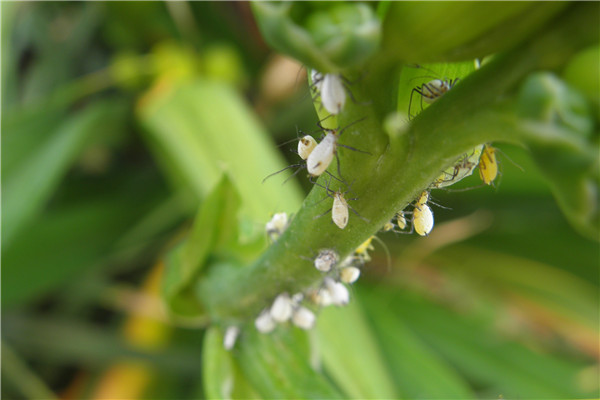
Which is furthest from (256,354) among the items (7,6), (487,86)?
(7,6)

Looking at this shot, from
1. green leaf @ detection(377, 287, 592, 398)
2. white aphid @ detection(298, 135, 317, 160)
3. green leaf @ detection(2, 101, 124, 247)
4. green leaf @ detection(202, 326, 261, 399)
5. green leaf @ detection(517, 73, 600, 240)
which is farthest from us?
green leaf @ detection(377, 287, 592, 398)

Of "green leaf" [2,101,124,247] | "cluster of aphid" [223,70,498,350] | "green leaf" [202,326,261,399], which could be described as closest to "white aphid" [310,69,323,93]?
"cluster of aphid" [223,70,498,350]

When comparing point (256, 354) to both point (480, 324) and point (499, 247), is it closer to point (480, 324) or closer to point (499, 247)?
point (480, 324)

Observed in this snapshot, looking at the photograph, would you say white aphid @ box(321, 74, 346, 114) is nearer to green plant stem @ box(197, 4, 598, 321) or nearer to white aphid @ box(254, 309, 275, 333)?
green plant stem @ box(197, 4, 598, 321)

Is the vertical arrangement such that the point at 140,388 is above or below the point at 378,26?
below

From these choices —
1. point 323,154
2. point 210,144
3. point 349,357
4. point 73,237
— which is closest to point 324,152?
point 323,154

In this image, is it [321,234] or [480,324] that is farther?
[480,324]

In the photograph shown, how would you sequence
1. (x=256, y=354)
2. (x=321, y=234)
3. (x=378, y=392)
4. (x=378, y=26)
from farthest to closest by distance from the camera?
(x=378, y=392)
(x=256, y=354)
(x=321, y=234)
(x=378, y=26)
